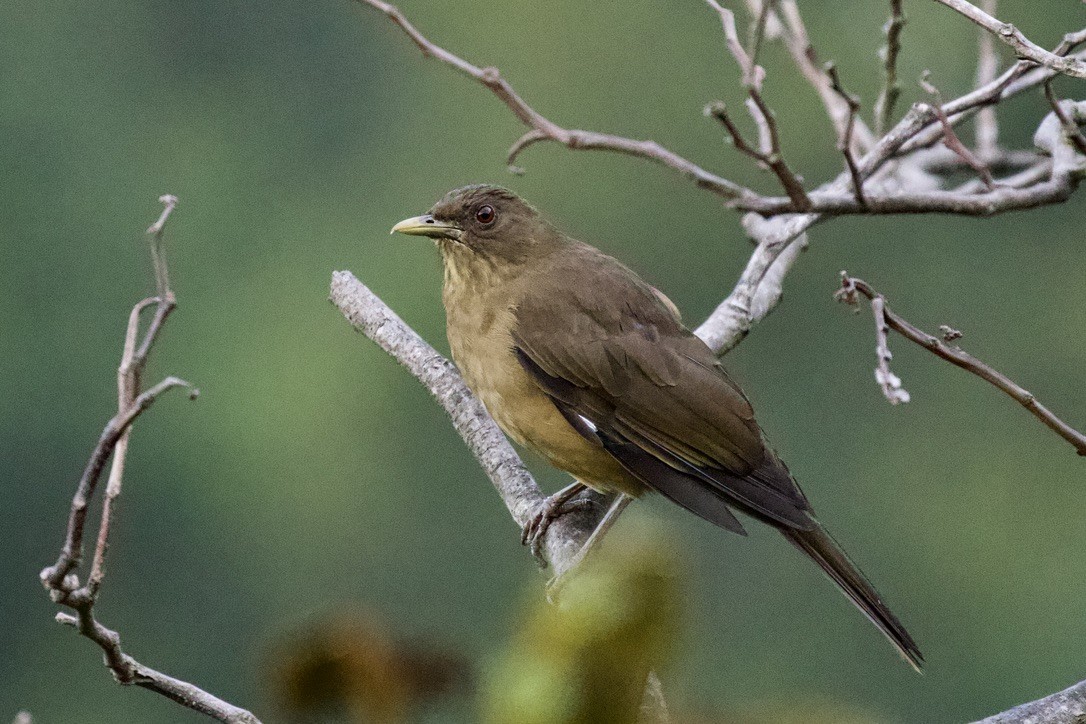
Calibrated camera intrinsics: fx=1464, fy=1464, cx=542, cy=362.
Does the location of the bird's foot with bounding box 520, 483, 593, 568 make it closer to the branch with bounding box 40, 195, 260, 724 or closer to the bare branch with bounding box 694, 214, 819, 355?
the bare branch with bounding box 694, 214, 819, 355

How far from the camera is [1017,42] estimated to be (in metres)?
1.77

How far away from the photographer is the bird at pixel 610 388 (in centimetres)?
273

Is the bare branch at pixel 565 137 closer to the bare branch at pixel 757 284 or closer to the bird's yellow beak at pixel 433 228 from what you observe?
the bare branch at pixel 757 284

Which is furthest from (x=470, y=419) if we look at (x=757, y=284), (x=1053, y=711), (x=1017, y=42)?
(x=1053, y=711)

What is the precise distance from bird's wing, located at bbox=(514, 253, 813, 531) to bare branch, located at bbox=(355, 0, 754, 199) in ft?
1.68

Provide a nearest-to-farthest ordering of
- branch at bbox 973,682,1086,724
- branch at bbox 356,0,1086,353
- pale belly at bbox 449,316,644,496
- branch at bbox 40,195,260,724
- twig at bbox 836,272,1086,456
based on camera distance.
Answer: branch at bbox 40,195,260,724 < branch at bbox 973,682,1086,724 < twig at bbox 836,272,1086,456 < branch at bbox 356,0,1086,353 < pale belly at bbox 449,316,644,496

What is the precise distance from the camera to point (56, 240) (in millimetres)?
18234

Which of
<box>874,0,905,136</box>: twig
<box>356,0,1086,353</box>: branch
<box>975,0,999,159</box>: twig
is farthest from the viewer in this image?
<box>975,0,999,159</box>: twig

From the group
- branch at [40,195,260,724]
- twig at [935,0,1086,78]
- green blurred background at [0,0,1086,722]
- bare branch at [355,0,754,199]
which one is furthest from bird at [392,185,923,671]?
green blurred background at [0,0,1086,722]

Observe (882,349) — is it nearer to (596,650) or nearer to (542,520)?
(542,520)

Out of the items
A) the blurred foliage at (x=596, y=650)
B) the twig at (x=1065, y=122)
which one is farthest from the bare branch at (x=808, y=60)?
the blurred foliage at (x=596, y=650)

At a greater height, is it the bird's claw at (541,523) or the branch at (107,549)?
the branch at (107,549)

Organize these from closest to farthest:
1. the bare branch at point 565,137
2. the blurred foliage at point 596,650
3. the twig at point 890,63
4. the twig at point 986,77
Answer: the blurred foliage at point 596,650 → the bare branch at point 565,137 → the twig at point 890,63 → the twig at point 986,77

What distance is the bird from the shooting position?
2727 millimetres
